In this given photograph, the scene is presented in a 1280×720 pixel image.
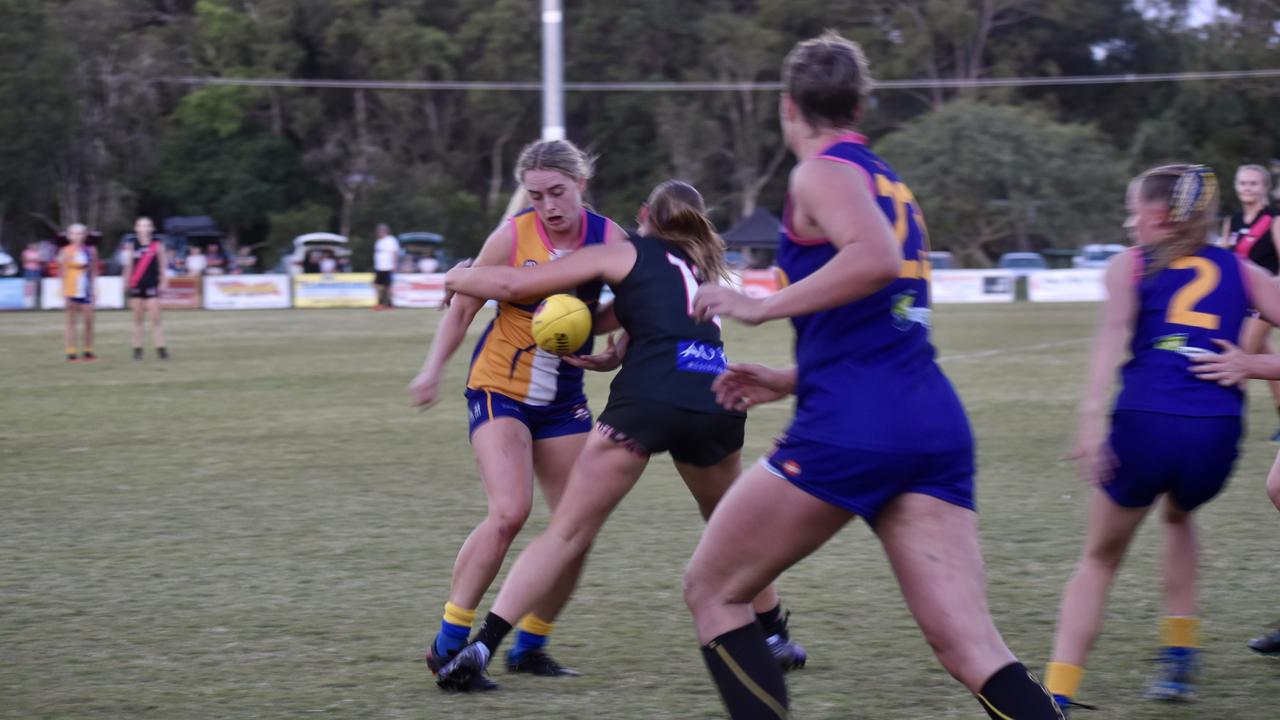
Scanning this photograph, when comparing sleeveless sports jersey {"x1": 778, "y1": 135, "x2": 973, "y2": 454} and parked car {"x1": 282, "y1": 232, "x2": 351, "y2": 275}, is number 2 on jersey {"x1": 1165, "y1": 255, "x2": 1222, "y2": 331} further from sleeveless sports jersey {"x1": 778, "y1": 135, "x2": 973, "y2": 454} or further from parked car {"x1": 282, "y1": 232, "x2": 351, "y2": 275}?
parked car {"x1": 282, "y1": 232, "x2": 351, "y2": 275}

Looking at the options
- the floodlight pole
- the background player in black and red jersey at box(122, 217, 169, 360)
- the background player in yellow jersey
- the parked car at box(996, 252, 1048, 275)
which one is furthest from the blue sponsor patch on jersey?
the parked car at box(996, 252, 1048, 275)

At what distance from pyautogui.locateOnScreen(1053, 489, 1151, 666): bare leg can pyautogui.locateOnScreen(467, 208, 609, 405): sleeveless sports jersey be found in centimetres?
187

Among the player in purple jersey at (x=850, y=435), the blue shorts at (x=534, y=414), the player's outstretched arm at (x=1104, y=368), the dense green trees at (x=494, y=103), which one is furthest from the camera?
the dense green trees at (x=494, y=103)

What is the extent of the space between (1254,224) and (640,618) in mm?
6211

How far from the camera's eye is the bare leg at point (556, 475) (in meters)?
5.41

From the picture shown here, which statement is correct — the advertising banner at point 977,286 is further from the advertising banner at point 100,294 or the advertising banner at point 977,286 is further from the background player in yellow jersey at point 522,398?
the background player in yellow jersey at point 522,398

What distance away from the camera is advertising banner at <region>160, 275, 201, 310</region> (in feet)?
118

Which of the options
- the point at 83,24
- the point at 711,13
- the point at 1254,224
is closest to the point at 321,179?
the point at 83,24

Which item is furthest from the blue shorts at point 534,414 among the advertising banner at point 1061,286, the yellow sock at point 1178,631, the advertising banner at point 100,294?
the advertising banner at point 1061,286

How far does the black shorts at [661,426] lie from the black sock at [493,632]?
2.60 ft

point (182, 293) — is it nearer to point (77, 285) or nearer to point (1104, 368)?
point (77, 285)

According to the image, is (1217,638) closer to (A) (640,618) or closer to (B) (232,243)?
(A) (640,618)

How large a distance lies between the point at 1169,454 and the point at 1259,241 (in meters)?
6.51

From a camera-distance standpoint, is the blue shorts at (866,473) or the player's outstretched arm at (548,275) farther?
the player's outstretched arm at (548,275)
